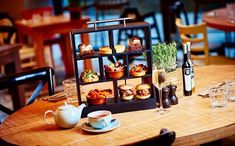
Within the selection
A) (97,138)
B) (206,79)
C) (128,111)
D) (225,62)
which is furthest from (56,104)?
(225,62)

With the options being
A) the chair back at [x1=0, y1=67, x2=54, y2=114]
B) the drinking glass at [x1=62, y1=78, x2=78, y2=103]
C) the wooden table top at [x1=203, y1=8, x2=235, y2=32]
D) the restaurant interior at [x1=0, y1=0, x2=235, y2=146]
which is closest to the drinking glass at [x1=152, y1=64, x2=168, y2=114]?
the restaurant interior at [x1=0, y1=0, x2=235, y2=146]

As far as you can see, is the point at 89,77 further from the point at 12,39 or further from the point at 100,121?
the point at 12,39

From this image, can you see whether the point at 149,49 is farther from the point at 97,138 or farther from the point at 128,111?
the point at 97,138

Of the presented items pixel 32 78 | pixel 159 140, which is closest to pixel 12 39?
pixel 32 78

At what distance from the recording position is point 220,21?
471 cm

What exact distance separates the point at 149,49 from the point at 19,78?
107cm

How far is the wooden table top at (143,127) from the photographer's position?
6.28ft

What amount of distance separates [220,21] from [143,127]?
9.68ft

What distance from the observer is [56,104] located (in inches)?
98.5

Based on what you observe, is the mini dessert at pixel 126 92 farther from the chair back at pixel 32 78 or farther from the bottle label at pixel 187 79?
the chair back at pixel 32 78

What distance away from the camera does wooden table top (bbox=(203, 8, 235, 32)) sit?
445cm

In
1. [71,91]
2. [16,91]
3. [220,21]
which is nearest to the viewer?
[71,91]

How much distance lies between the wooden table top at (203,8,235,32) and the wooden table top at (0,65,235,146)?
7.21 ft

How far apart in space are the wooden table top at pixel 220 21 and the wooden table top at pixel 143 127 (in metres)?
2.20
